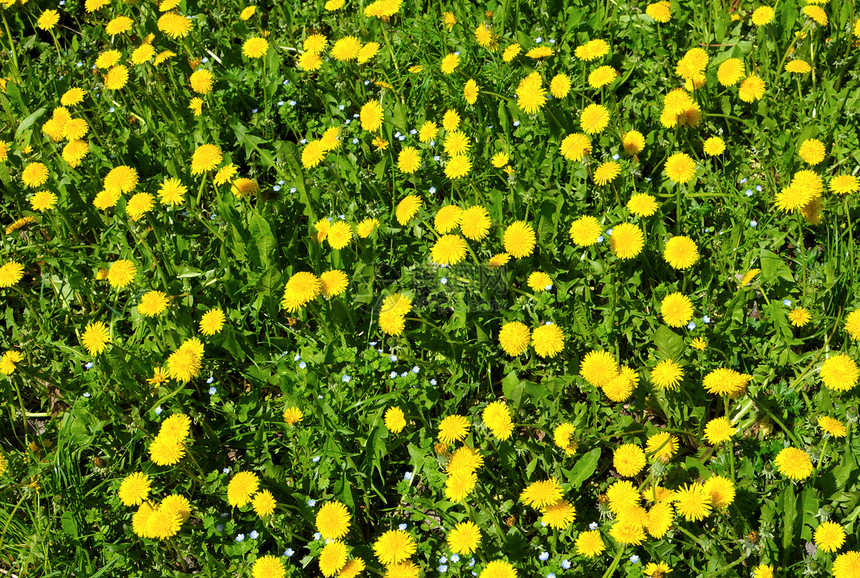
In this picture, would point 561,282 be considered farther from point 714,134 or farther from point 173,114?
point 173,114

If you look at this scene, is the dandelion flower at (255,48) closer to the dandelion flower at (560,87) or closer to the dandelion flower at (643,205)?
the dandelion flower at (560,87)

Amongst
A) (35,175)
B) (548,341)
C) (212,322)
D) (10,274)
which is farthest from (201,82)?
(548,341)

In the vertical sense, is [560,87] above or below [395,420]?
above

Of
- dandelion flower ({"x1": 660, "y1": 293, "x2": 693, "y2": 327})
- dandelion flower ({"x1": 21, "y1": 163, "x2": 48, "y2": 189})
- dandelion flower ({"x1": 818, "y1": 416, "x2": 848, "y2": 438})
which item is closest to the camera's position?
dandelion flower ({"x1": 818, "y1": 416, "x2": 848, "y2": 438})

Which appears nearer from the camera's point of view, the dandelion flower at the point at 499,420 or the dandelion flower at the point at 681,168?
the dandelion flower at the point at 499,420

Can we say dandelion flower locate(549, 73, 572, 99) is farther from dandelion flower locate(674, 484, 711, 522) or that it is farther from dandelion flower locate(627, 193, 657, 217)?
dandelion flower locate(674, 484, 711, 522)

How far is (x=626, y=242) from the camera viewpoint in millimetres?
2721

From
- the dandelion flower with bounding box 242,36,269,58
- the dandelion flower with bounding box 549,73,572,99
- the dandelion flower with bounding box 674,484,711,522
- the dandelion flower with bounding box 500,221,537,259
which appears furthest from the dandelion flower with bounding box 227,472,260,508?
the dandelion flower with bounding box 242,36,269,58

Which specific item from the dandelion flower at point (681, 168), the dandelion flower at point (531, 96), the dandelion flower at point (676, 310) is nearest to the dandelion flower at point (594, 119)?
the dandelion flower at point (531, 96)

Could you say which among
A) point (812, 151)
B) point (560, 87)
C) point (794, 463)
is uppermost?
point (560, 87)

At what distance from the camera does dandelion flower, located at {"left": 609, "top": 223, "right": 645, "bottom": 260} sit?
2711mm

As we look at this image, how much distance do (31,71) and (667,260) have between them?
11.4ft

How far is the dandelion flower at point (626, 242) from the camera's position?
2711 mm

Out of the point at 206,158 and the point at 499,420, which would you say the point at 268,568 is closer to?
the point at 499,420
